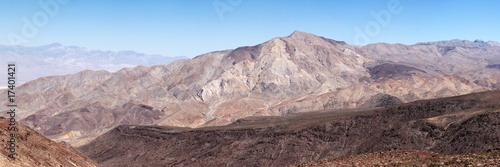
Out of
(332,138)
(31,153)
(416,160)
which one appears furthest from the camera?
(332,138)

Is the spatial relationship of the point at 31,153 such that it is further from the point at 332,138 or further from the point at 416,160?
the point at 332,138

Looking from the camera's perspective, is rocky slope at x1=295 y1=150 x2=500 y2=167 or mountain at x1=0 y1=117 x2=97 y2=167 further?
mountain at x1=0 y1=117 x2=97 y2=167

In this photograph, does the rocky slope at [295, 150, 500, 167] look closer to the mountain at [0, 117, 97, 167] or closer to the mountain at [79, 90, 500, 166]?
the mountain at [0, 117, 97, 167]

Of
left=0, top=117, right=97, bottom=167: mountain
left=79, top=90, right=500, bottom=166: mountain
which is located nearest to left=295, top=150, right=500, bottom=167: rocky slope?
left=0, top=117, right=97, bottom=167: mountain

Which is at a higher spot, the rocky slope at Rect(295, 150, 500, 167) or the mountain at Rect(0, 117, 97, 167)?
the rocky slope at Rect(295, 150, 500, 167)

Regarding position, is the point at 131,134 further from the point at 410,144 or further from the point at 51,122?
the point at 410,144

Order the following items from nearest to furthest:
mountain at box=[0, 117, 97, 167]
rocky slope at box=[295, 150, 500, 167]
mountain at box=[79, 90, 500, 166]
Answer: rocky slope at box=[295, 150, 500, 167]
mountain at box=[0, 117, 97, 167]
mountain at box=[79, 90, 500, 166]

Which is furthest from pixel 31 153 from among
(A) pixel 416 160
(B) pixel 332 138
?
(B) pixel 332 138
